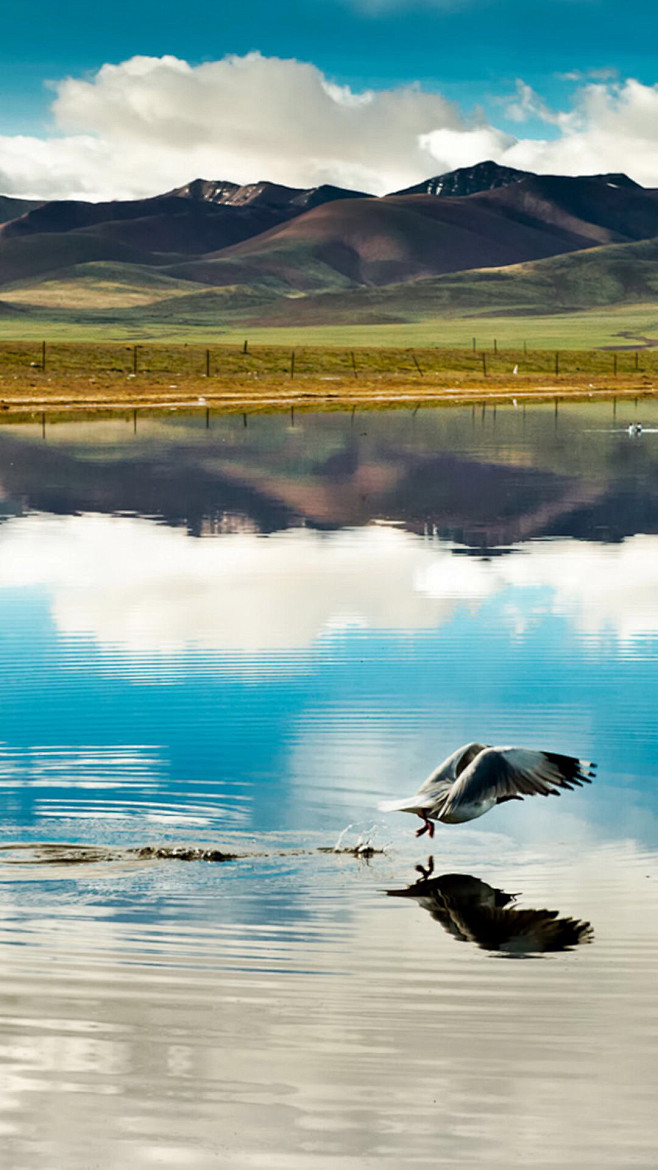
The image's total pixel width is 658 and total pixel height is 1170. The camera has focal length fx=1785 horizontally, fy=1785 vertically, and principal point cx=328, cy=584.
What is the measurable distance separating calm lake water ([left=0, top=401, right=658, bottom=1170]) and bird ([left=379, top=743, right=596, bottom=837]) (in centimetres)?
60

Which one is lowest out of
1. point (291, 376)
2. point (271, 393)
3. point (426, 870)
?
point (426, 870)

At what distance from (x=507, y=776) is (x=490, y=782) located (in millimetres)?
140

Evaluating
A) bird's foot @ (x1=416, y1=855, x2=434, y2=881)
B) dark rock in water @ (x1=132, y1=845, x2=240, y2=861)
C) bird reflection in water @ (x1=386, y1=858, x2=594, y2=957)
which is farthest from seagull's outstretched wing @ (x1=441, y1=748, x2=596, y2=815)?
dark rock in water @ (x1=132, y1=845, x2=240, y2=861)

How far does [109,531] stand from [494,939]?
2486cm

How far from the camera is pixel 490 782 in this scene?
12438mm

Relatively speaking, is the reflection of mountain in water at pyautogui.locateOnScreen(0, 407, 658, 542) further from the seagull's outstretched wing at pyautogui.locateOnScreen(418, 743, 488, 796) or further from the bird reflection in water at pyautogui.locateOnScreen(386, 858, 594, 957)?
the bird reflection in water at pyautogui.locateOnScreen(386, 858, 594, 957)

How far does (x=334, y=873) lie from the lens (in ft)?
42.3

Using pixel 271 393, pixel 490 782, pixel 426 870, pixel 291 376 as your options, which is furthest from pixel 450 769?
pixel 291 376

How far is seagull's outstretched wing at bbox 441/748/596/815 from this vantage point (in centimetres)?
1241

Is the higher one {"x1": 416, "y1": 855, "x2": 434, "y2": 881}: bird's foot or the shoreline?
the shoreline

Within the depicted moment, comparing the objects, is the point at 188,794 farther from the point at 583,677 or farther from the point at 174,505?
the point at 174,505

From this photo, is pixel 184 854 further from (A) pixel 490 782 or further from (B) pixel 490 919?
(B) pixel 490 919

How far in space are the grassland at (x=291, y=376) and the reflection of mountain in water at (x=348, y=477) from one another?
920 inches

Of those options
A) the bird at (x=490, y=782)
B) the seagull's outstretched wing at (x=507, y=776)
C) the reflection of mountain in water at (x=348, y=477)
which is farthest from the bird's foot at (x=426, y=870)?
the reflection of mountain in water at (x=348, y=477)
